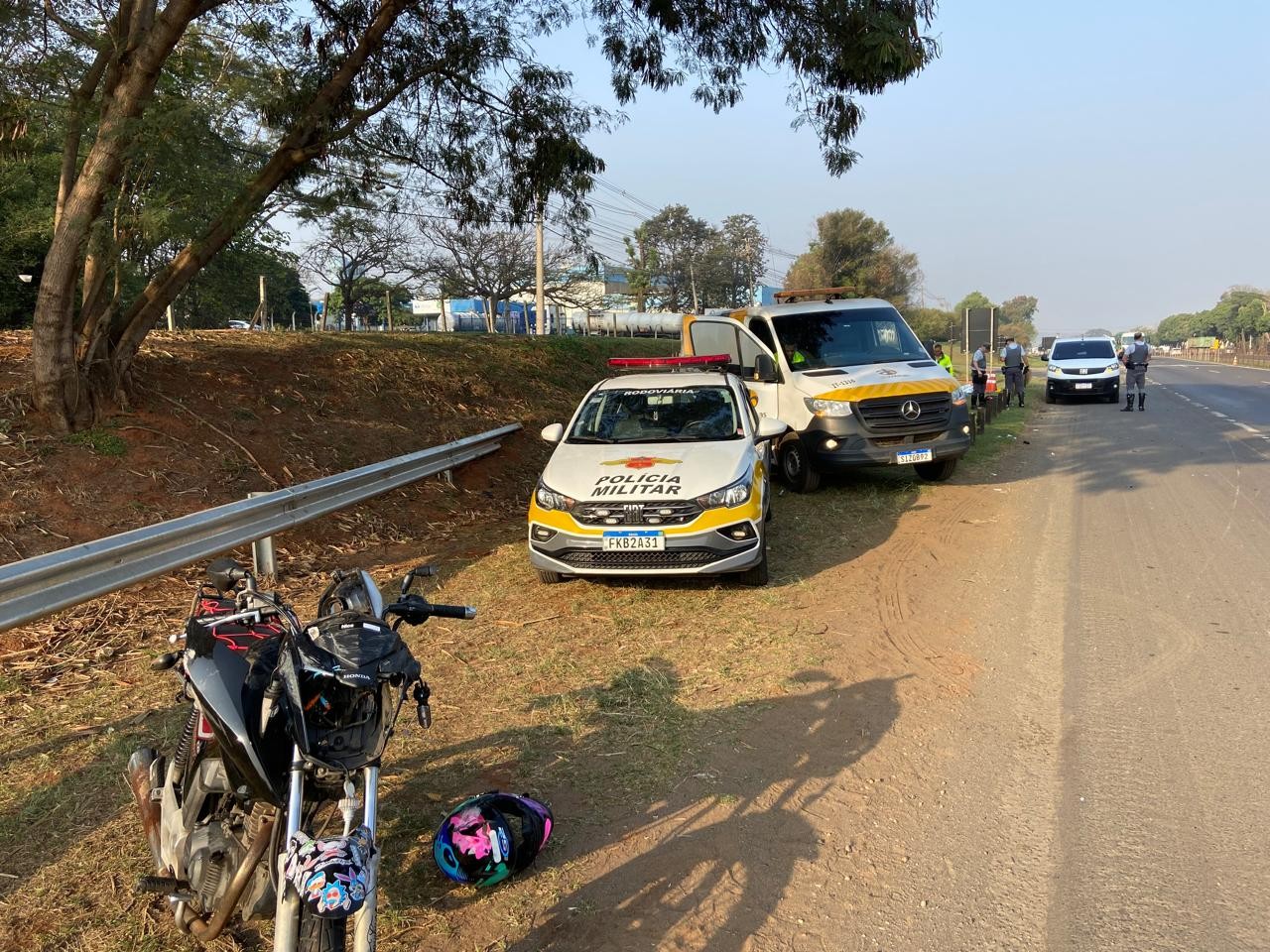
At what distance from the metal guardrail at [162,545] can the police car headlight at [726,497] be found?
2.96m

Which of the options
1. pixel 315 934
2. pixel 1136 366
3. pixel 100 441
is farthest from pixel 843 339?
pixel 1136 366

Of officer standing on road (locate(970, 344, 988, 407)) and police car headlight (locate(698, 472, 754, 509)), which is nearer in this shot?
police car headlight (locate(698, 472, 754, 509))

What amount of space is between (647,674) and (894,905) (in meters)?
2.28

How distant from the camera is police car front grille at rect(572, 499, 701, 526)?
6.39 meters

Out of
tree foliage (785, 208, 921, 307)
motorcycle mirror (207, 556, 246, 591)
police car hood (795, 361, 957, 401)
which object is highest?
tree foliage (785, 208, 921, 307)

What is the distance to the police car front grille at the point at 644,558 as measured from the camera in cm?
637

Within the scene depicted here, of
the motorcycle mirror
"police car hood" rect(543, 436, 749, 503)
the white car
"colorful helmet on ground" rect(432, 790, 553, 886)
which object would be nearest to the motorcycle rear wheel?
"colorful helmet on ground" rect(432, 790, 553, 886)

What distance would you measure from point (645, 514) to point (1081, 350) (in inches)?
926

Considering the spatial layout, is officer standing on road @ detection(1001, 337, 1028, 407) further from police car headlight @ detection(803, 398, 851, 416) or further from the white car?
police car headlight @ detection(803, 398, 851, 416)

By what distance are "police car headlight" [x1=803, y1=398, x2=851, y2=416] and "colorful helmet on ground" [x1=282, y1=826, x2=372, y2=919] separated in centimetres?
878

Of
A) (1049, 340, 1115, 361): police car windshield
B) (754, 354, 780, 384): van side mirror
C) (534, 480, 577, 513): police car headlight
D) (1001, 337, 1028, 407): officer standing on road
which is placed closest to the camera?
(534, 480, 577, 513): police car headlight

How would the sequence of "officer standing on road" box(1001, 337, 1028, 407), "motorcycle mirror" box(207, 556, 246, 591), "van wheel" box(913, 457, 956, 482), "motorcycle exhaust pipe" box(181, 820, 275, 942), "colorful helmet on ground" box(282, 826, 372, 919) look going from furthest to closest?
"officer standing on road" box(1001, 337, 1028, 407) < "van wheel" box(913, 457, 956, 482) < "motorcycle mirror" box(207, 556, 246, 591) < "motorcycle exhaust pipe" box(181, 820, 275, 942) < "colorful helmet on ground" box(282, 826, 372, 919)

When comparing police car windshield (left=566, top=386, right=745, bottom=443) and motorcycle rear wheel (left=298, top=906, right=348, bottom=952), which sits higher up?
police car windshield (left=566, top=386, right=745, bottom=443)

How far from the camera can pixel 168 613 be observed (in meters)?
6.12
